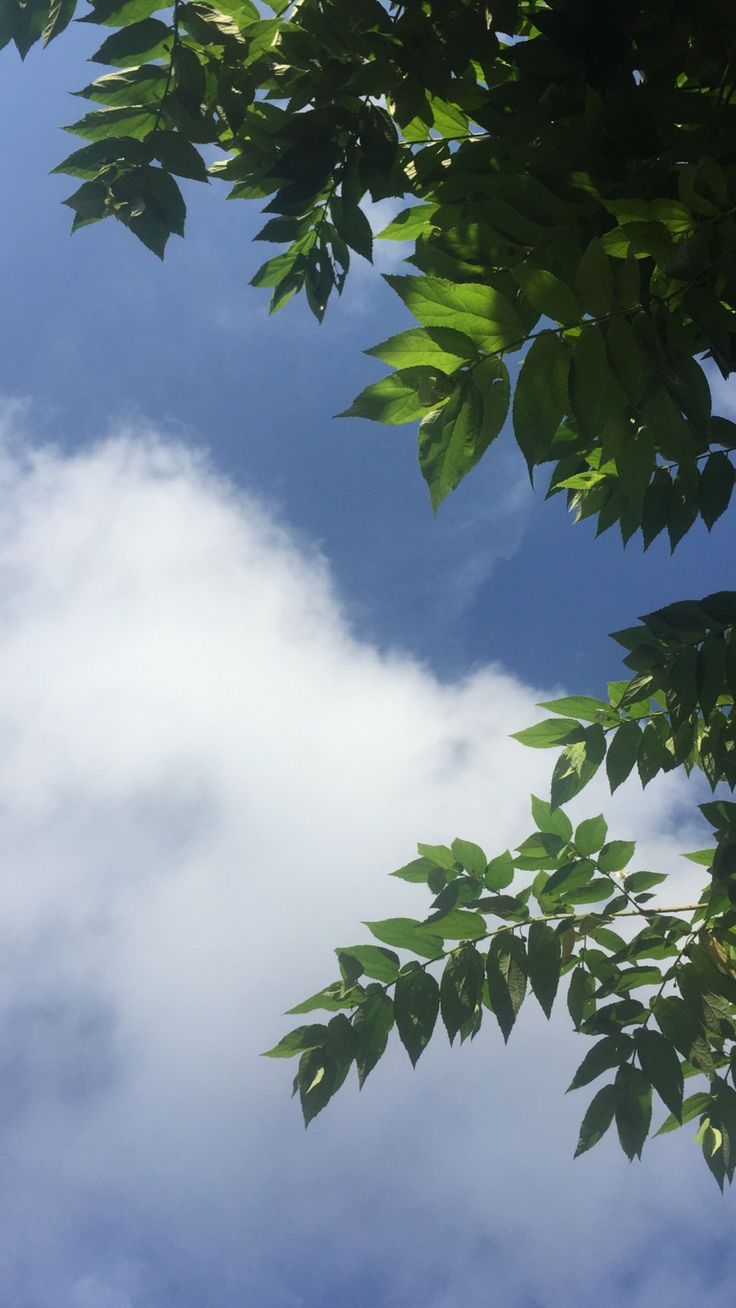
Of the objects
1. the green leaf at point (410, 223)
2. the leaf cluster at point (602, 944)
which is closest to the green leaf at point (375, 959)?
the leaf cluster at point (602, 944)

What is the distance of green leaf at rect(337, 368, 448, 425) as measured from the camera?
66.6 inches

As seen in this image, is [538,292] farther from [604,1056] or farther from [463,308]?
[604,1056]

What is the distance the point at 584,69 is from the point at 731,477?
896mm

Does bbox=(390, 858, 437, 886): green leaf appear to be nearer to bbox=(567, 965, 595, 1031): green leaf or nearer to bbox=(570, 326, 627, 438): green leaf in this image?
bbox=(567, 965, 595, 1031): green leaf

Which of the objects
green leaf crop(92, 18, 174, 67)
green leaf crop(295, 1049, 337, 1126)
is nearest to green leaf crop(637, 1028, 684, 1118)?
green leaf crop(295, 1049, 337, 1126)

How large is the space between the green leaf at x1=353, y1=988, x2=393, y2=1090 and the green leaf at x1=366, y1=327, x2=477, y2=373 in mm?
1437

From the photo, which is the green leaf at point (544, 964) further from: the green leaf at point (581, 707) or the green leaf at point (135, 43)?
the green leaf at point (135, 43)

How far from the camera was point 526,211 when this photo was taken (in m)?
1.65

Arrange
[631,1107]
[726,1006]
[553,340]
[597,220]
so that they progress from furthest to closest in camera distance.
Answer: [726,1006], [631,1107], [597,220], [553,340]

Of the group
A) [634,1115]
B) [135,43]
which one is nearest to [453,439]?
[135,43]

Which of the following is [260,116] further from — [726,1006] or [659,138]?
[726,1006]

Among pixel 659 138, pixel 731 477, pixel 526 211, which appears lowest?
pixel 731 477

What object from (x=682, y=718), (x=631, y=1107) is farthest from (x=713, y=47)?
(x=631, y=1107)

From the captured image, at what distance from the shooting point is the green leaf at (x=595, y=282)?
4.81 ft
